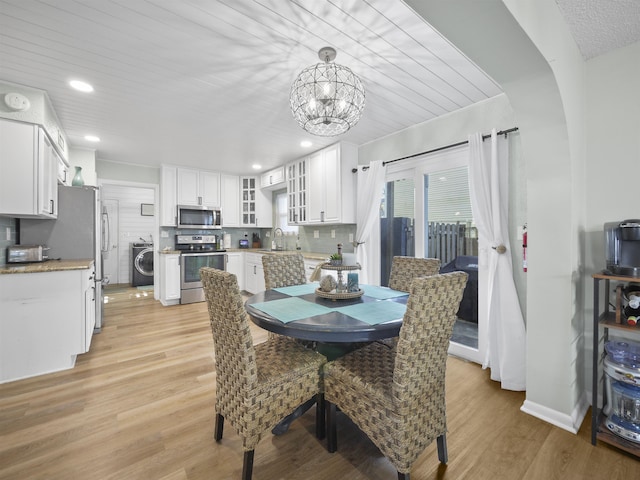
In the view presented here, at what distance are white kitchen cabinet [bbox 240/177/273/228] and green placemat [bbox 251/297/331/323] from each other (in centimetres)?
433

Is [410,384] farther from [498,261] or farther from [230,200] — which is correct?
[230,200]

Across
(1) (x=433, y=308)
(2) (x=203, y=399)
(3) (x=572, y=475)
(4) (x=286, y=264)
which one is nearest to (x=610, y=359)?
(3) (x=572, y=475)

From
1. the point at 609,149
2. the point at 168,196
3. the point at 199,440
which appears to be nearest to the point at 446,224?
the point at 609,149

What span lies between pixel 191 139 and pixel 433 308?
11.8 feet

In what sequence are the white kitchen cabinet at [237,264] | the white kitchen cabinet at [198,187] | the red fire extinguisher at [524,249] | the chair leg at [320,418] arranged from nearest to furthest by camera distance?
the chair leg at [320,418] → the red fire extinguisher at [524,249] → the white kitchen cabinet at [198,187] → the white kitchen cabinet at [237,264]

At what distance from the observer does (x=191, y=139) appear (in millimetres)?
3668

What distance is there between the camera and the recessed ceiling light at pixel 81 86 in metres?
2.32

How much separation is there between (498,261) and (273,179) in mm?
4023

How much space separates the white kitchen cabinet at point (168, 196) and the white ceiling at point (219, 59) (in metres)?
1.69

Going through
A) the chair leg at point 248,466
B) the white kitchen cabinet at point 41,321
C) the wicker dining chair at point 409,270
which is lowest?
the chair leg at point 248,466

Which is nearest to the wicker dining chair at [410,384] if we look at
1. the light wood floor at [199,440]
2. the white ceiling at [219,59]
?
the light wood floor at [199,440]

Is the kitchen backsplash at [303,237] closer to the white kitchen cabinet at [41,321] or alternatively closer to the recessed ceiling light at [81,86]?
the white kitchen cabinet at [41,321]

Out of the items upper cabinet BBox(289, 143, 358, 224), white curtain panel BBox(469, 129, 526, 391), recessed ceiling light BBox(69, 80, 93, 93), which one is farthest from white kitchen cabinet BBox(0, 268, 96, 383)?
white curtain panel BBox(469, 129, 526, 391)

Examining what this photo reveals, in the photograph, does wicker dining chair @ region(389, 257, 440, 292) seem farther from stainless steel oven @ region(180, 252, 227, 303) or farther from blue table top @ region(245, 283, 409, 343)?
stainless steel oven @ region(180, 252, 227, 303)
